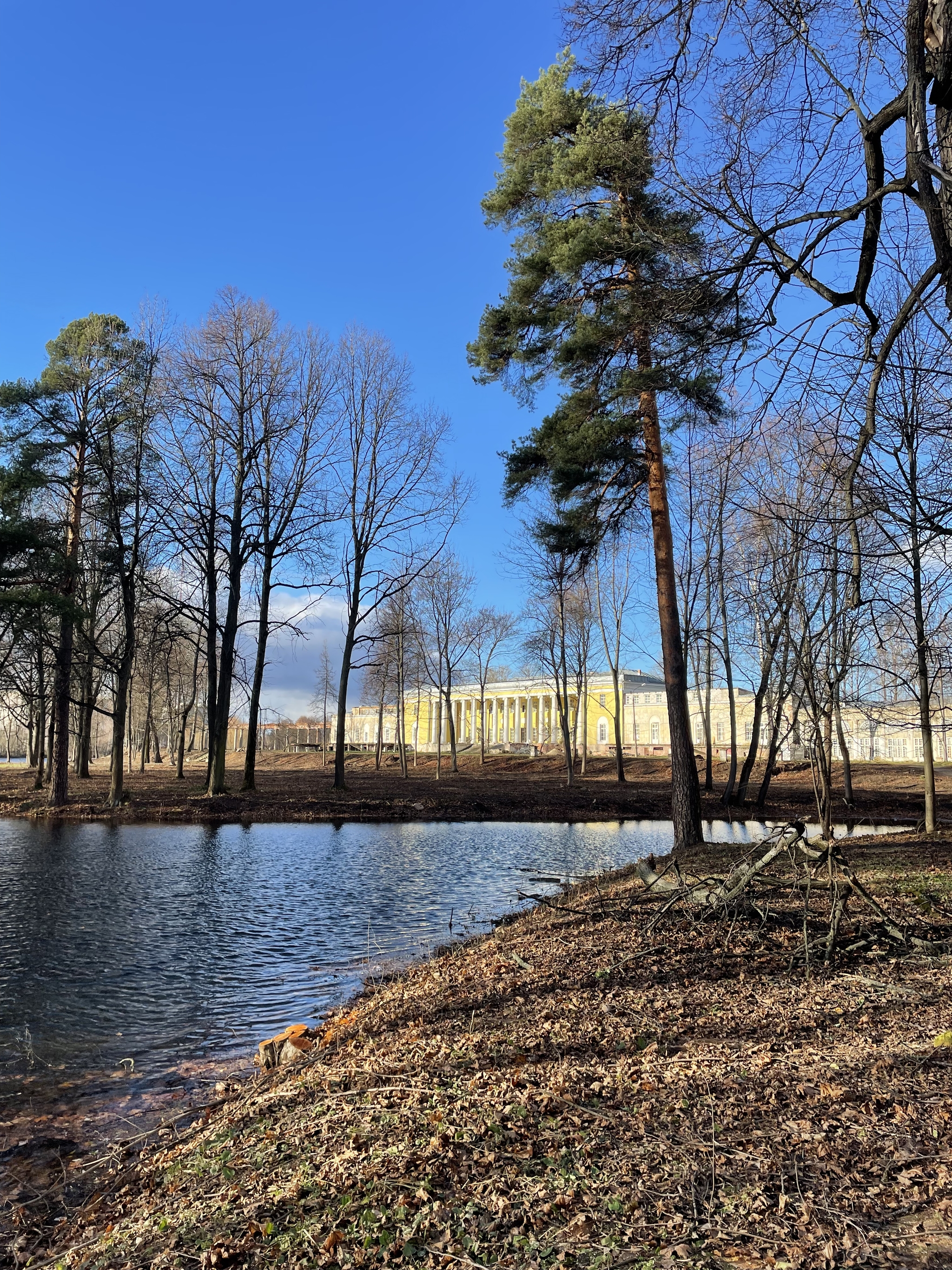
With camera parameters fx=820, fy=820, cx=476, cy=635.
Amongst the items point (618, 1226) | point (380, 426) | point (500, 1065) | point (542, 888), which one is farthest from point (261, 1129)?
point (380, 426)

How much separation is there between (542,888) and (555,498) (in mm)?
6381

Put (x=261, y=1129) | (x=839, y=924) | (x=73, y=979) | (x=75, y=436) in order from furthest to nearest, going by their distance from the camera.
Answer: (x=75, y=436)
(x=73, y=979)
(x=839, y=924)
(x=261, y=1129)

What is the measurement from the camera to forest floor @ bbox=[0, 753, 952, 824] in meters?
24.0

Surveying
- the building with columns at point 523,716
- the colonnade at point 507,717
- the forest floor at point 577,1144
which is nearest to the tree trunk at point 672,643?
the forest floor at point 577,1144

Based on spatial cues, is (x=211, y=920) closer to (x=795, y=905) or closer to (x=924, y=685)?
(x=795, y=905)

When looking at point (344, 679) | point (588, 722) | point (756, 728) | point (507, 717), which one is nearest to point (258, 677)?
point (344, 679)

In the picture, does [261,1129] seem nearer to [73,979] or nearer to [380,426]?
[73,979]

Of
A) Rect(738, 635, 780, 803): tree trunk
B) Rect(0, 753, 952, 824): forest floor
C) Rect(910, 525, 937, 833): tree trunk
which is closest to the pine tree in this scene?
Rect(910, 525, 937, 833): tree trunk

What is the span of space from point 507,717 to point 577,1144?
8854cm

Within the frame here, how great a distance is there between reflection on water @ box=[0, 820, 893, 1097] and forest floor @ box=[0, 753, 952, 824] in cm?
348

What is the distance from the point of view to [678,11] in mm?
5613

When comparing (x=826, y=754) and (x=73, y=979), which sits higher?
(x=826, y=754)

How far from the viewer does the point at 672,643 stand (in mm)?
13516

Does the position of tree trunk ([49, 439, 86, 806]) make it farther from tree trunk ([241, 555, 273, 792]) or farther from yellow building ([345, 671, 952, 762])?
yellow building ([345, 671, 952, 762])
